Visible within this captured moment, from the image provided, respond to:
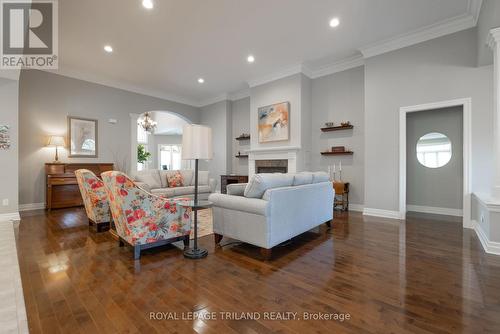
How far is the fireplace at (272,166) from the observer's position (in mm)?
5949

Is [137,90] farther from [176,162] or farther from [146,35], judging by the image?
[176,162]

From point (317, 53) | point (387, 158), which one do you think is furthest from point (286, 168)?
point (317, 53)

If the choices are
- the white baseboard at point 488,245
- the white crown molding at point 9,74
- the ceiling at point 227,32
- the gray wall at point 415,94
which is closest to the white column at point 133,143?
the ceiling at point 227,32

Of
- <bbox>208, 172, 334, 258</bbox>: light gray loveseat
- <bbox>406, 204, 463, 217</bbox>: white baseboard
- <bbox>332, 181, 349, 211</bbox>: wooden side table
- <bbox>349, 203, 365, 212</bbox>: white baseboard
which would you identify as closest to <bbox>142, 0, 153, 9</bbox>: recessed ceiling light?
<bbox>208, 172, 334, 258</bbox>: light gray loveseat

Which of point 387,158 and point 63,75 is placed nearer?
point 387,158

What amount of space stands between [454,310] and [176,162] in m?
13.0

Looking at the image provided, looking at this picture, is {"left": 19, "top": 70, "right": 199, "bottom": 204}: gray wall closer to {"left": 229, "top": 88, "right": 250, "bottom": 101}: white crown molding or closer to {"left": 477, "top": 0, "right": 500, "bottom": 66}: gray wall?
{"left": 229, "top": 88, "right": 250, "bottom": 101}: white crown molding

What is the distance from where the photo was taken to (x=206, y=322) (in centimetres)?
150

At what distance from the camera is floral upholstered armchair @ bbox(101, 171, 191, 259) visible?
8.13ft

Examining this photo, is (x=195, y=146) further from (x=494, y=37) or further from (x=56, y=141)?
(x=56, y=141)

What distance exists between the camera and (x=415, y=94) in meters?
4.25

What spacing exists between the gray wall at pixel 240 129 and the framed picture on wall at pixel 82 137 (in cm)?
400

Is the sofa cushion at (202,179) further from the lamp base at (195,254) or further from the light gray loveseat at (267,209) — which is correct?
the lamp base at (195,254)

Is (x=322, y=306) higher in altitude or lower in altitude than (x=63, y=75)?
lower
